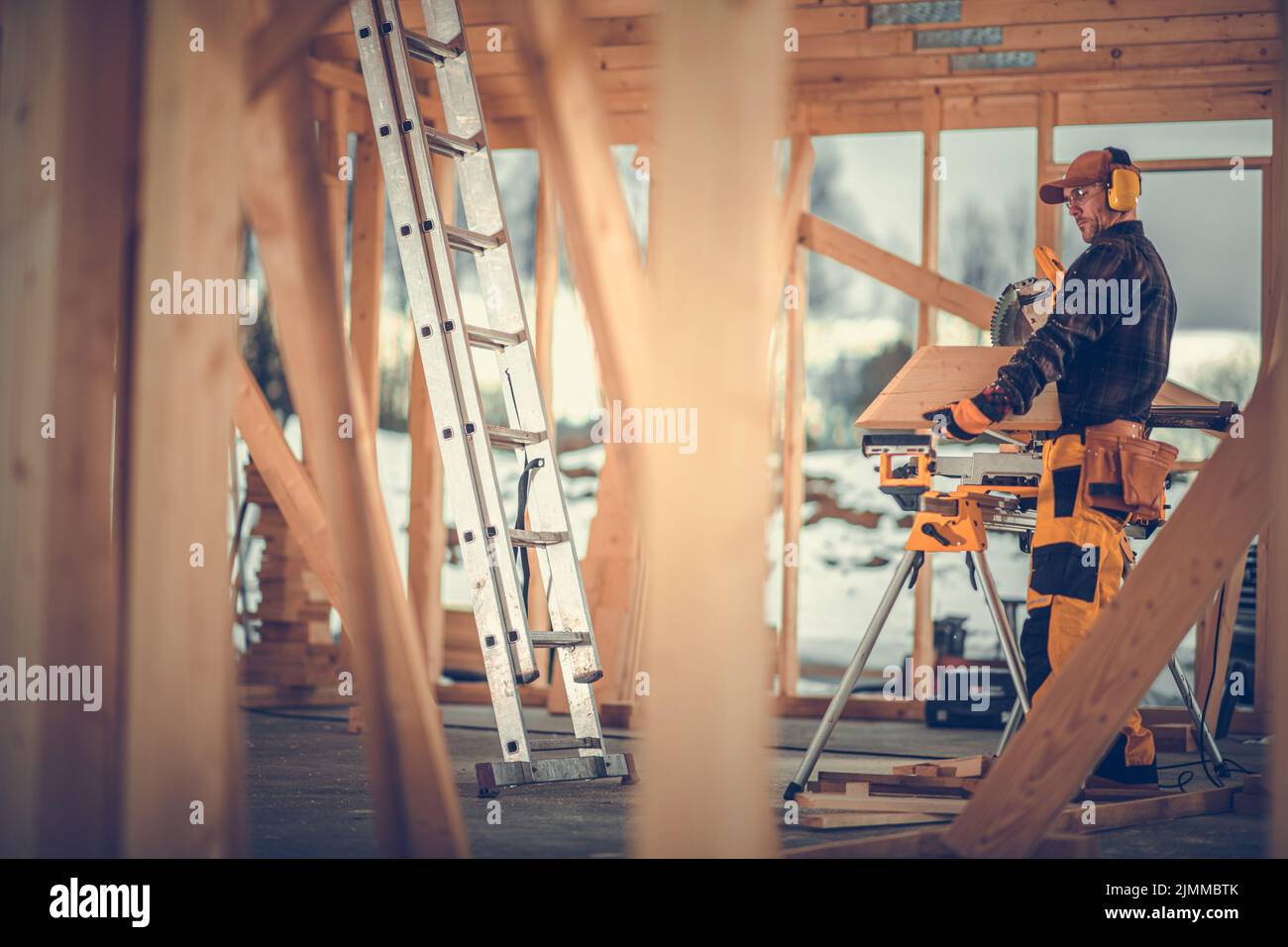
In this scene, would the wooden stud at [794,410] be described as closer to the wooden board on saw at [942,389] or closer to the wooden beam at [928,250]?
the wooden beam at [928,250]

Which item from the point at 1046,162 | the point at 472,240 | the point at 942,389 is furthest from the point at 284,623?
the point at 942,389

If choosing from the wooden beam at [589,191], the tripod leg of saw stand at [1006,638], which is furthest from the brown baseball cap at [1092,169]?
the wooden beam at [589,191]

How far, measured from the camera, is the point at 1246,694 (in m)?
8.70

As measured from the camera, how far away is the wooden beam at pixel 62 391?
10.6 ft

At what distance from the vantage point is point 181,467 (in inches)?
128

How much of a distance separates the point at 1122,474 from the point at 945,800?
47.6 inches

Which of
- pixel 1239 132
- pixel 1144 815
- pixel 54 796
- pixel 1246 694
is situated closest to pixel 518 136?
pixel 1239 132

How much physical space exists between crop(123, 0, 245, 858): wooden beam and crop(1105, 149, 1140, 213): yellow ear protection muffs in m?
3.05


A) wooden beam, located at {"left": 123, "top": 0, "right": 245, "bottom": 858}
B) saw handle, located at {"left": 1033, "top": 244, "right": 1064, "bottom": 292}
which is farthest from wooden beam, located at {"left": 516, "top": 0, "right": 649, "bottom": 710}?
saw handle, located at {"left": 1033, "top": 244, "right": 1064, "bottom": 292}

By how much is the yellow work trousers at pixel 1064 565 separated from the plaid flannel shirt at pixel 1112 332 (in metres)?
0.17

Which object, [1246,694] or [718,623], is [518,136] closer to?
[1246,694]

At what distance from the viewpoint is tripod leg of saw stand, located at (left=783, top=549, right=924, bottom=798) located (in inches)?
183

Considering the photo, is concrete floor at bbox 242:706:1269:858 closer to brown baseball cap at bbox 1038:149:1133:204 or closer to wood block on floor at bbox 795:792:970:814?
wood block on floor at bbox 795:792:970:814
